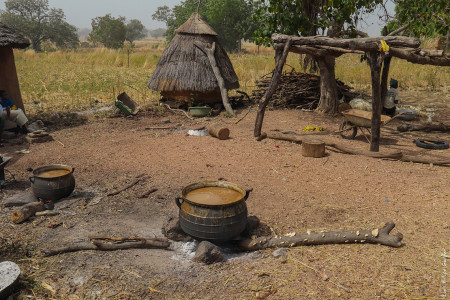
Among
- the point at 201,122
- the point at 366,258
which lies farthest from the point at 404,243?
the point at 201,122

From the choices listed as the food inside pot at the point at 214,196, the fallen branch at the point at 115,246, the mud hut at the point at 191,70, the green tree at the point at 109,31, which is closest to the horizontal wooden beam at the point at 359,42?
the mud hut at the point at 191,70

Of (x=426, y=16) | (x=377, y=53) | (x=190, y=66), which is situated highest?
(x=426, y=16)

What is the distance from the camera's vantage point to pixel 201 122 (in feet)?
30.6

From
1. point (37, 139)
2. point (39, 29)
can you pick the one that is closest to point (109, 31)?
point (39, 29)

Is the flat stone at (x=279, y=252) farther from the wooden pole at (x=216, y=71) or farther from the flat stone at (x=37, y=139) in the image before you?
the wooden pole at (x=216, y=71)

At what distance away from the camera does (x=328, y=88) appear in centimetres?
1014

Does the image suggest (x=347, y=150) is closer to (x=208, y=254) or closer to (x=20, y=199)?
(x=208, y=254)

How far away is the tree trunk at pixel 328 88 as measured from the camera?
9.95 m

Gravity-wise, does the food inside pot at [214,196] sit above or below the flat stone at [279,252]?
above

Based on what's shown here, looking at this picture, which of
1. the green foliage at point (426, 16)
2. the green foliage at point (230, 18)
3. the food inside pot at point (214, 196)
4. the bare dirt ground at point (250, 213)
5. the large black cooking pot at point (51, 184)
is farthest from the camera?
the green foliage at point (230, 18)

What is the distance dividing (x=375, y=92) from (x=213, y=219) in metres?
4.42

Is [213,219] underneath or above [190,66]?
underneath

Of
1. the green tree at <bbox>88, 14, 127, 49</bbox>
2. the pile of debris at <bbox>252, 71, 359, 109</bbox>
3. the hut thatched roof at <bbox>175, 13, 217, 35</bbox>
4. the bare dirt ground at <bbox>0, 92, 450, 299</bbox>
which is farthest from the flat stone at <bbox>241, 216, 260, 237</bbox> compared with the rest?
the green tree at <bbox>88, 14, 127, 49</bbox>

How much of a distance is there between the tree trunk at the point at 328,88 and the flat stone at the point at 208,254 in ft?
25.4
